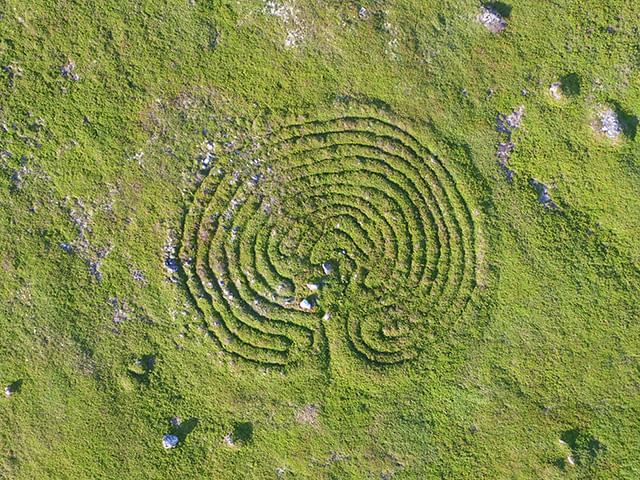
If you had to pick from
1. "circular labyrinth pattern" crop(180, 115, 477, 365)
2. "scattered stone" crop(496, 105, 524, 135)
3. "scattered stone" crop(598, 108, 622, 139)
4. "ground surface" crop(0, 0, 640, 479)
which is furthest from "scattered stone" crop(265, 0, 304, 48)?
"scattered stone" crop(598, 108, 622, 139)

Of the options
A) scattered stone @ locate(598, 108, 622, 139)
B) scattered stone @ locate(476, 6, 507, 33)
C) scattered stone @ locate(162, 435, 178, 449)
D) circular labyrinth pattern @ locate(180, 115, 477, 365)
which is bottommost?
scattered stone @ locate(162, 435, 178, 449)

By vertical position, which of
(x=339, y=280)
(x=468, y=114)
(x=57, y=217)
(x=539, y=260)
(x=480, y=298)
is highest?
(x=468, y=114)

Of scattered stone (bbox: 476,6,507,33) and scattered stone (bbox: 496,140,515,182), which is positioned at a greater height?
scattered stone (bbox: 476,6,507,33)

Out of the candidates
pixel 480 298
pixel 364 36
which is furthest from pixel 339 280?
pixel 364 36

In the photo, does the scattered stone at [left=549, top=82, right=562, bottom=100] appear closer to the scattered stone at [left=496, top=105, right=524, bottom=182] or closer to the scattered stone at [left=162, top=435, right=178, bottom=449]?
the scattered stone at [left=496, top=105, right=524, bottom=182]

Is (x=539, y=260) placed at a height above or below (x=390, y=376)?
above

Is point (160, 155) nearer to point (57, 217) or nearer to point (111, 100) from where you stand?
point (111, 100)

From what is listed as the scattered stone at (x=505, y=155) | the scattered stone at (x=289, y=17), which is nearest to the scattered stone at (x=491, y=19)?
the scattered stone at (x=505, y=155)

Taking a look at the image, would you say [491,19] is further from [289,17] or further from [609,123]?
[289,17]
